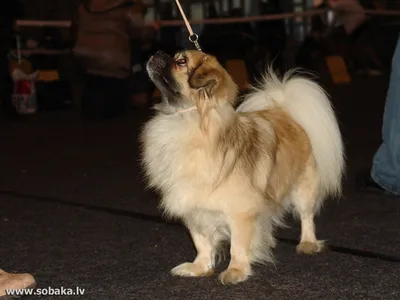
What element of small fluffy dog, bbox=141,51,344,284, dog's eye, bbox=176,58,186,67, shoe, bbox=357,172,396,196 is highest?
dog's eye, bbox=176,58,186,67

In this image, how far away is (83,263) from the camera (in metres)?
3.11

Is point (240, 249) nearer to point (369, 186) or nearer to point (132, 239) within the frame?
point (132, 239)

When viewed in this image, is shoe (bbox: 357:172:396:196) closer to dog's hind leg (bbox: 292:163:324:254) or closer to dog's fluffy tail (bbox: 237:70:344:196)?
dog's fluffy tail (bbox: 237:70:344:196)

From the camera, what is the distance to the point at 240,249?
2887mm

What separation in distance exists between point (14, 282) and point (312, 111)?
1586 millimetres

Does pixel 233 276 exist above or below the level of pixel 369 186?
above

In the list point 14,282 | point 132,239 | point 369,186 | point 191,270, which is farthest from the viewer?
point 369,186

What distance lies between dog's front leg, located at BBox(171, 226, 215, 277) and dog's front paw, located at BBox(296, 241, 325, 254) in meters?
0.43

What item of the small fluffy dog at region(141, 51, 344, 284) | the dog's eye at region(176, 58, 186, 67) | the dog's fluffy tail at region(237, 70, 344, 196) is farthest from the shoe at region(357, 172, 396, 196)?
the dog's eye at region(176, 58, 186, 67)

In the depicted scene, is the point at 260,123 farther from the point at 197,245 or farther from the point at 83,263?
the point at 83,263

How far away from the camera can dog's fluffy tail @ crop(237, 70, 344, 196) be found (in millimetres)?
3465

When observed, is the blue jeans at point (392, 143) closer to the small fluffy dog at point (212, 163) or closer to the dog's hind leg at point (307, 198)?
the dog's hind leg at point (307, 198)

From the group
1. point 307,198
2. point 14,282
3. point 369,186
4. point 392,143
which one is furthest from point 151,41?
point 14,282

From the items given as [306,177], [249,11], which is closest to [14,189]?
[306,177]
